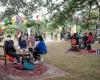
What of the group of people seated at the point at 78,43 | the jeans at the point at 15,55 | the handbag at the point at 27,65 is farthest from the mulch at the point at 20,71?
the group of people seated at the point at 78,43

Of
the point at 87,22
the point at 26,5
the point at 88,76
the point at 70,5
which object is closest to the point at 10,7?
the point at 26,5

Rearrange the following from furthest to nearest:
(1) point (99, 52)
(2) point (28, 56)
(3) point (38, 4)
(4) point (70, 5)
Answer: (1) point (99, 52) → (2) point (28, 56) → (3) point (38, 4) → (4) point (70, 5)

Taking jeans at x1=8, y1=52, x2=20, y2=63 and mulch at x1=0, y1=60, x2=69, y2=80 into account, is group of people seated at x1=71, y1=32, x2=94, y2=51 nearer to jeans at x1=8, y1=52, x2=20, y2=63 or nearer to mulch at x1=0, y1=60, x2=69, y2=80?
mulch at x1=0, y1=60, x2=69, y2=80

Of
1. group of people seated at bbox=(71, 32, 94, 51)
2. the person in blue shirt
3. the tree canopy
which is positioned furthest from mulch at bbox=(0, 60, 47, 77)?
group of people seated at bbox=(71, 32, 94, 51)

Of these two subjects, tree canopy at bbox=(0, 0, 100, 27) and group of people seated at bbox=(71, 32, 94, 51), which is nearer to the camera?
tree canopy at bbox=(0, 0, 100, 27)

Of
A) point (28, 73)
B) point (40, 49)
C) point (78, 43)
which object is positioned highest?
point (40, 49)

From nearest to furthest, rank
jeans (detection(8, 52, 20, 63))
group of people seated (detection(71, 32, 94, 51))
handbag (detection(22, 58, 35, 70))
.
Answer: handbag (detection(22, 58, 35, 70)), jeans (detection(8, 52, 20, 63)), group of people seated (detection(71, 32, 94, 51))

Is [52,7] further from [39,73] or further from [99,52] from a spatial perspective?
[99,52]

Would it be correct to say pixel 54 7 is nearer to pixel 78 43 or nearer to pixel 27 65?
pixel 27 65

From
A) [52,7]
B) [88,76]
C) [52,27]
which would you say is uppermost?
[52,7]

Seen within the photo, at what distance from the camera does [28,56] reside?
43.1ft

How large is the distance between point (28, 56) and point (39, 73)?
2.17 meters

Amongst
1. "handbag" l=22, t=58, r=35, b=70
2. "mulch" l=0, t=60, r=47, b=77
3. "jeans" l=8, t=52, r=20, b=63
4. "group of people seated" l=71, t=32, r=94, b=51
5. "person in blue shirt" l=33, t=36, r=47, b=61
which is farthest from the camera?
"group of people seated" l=71, t=32, r=94, b=51

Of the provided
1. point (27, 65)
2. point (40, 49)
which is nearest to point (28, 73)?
point (27, 65)
